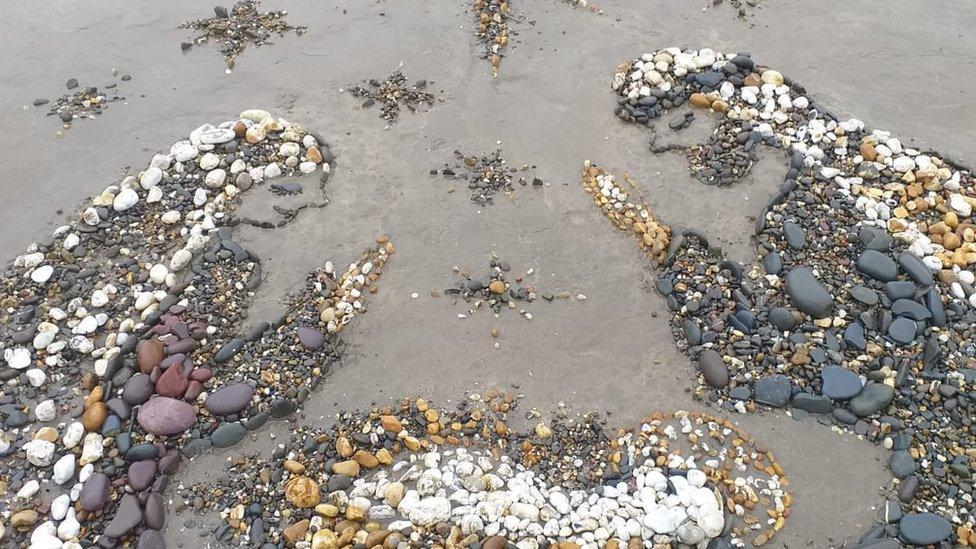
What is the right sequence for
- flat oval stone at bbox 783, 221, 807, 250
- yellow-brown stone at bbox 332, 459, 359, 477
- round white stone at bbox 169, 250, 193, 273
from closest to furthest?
yellow-brown stone at bbox 332, 459, 359, 477, flat oval stone at bbox 783, 221, 807, 250, round white stone at bbox 169, 250, 193, 273

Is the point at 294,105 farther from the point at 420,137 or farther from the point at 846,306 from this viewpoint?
the point at 846,306

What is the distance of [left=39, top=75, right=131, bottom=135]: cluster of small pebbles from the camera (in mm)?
8148

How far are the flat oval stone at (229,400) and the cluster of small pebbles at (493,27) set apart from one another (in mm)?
5030

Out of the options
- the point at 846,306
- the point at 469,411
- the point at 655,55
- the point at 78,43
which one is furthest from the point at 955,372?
the point at 78,43

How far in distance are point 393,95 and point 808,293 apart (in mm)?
5215

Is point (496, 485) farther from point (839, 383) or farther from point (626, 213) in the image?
point (626, 213)

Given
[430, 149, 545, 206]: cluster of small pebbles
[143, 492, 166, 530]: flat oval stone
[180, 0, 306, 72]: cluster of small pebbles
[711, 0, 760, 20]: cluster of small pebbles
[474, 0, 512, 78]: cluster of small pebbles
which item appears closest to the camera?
[143, 492, 166, 530]: flat oval stone

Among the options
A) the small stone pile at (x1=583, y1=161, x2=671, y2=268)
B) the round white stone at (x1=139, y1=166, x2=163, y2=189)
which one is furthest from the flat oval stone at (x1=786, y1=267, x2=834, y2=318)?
the round white stone at (x1=139, y1=166, x2=163, y2=189)

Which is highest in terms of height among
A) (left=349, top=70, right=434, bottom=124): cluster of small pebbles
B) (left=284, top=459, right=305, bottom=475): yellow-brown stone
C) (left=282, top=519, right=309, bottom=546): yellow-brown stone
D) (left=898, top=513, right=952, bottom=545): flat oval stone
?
(left=349, top=70, right=434, bottom=124): cluster of small pebbles

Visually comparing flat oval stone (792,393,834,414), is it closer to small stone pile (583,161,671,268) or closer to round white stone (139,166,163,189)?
small stone pile (583,161,671,268)

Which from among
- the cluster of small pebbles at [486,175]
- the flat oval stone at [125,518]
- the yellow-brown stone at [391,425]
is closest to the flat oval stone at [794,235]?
the cluster of small pebbles at [486,175]

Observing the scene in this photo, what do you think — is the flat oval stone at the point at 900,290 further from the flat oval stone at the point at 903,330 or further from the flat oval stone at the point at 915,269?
the flat oval stone at the point at 903,330

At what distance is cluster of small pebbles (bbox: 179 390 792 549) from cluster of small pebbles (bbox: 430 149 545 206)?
2.46 m

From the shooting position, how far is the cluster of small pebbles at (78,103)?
8.15 metres
